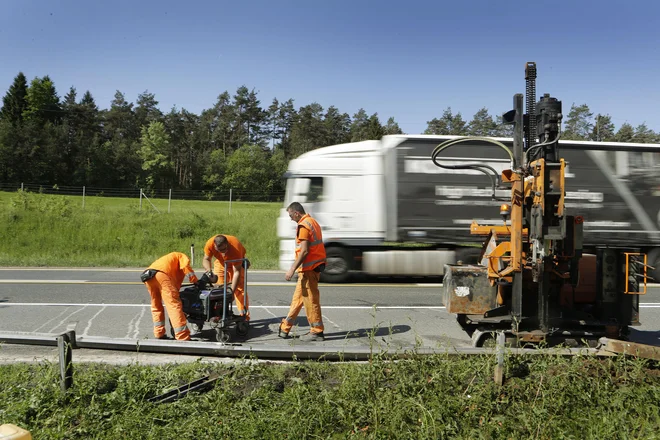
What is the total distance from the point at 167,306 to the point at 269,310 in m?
2.65

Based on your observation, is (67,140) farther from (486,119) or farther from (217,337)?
(217,337)

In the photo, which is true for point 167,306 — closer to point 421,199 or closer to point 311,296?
point 311,296

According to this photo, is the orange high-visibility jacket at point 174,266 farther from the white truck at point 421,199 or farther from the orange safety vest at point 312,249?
the white truck at point 421,199

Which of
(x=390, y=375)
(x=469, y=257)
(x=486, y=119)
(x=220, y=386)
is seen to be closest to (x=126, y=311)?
(x=220, y=386)

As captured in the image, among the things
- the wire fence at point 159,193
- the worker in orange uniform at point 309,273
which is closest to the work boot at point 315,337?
the worker in orange uniform at point 309,273

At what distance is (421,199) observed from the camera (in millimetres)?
12758

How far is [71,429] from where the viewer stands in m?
4.11

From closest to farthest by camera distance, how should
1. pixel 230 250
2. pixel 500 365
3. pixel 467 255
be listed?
1. pixel 500 365
2. pixel 230 250
3. pixel 467 255

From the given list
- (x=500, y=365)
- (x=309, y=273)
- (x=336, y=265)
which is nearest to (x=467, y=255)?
(x=336, y=265)

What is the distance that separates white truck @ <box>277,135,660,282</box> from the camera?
41.9 feet

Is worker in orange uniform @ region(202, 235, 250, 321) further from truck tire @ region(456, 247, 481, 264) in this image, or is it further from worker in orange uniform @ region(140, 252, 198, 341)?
truck tire @ region(456, 247, 481, 264)

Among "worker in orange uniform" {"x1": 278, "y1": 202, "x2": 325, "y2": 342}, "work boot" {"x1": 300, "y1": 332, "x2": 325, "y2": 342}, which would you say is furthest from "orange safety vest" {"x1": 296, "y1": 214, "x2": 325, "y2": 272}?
"work boot" {"x1": 300, "y1": 332, "x2": 325, "y2": 342}

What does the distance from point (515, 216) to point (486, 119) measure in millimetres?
80734

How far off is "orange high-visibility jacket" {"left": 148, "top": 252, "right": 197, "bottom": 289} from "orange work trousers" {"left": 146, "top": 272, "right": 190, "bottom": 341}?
74 mm
